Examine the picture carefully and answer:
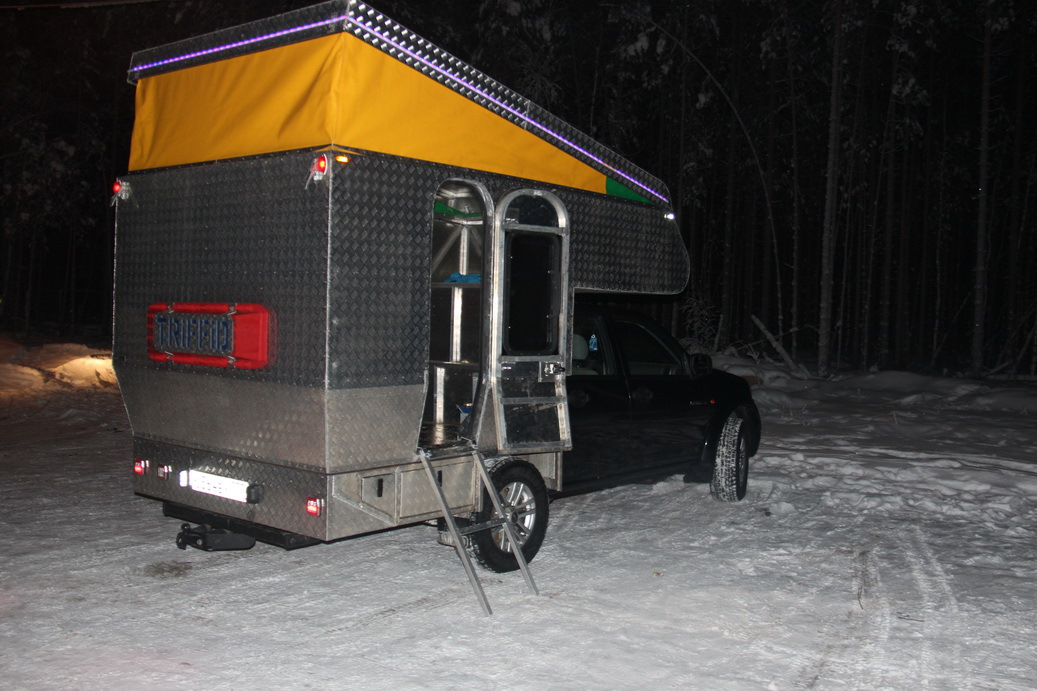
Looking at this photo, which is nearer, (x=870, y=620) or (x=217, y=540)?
(x=870, y=620)

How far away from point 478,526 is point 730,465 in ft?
10.4

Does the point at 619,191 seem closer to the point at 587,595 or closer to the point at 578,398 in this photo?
the point at 578,398

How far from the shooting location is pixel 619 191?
654 cm

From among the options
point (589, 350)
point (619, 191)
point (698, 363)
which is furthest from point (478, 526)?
point (698, 363)

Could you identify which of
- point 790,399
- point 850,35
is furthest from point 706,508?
point 850,35

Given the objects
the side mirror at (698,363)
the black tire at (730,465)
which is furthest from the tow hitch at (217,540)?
the black tire at (730,465)

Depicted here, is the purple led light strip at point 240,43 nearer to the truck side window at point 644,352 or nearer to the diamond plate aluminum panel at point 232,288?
the diamond plate aluminum panel at point 232,288

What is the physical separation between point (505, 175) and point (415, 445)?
1724 mm

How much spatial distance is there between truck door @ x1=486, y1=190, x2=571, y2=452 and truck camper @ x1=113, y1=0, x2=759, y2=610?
0.01 meters

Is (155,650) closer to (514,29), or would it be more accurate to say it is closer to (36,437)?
(36,437)

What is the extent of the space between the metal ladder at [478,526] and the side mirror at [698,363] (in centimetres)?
266

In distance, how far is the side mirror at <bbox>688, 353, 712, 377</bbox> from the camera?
24.8 ft

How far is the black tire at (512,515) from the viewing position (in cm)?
554

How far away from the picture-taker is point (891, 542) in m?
6.62
